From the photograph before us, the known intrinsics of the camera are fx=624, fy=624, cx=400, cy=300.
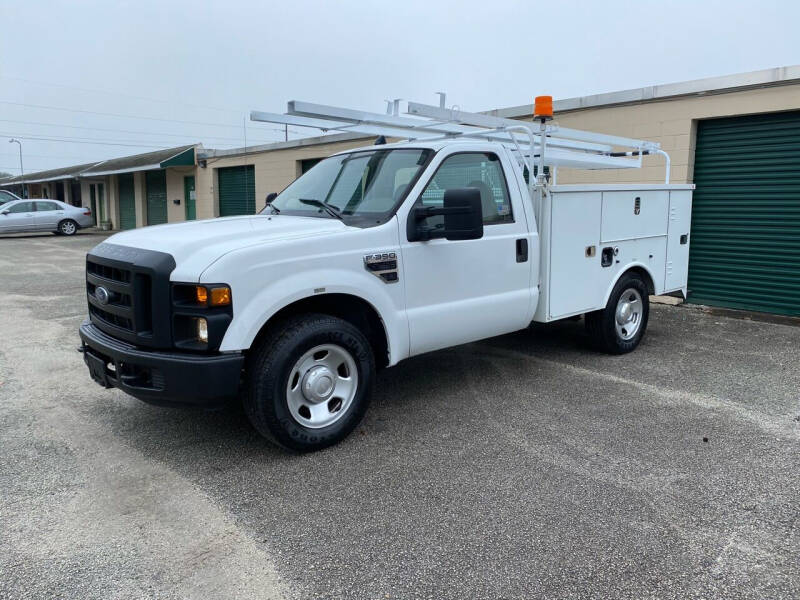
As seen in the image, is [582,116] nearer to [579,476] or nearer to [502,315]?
[502,315]

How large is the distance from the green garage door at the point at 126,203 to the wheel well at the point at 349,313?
27.7m

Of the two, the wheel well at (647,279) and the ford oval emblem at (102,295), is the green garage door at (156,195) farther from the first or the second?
the ford oval emblem at (102,295)

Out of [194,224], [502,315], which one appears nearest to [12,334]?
[194,224]

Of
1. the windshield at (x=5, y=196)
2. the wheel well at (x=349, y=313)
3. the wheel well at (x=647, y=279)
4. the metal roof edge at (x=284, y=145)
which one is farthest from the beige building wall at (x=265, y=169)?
the windshield at (x=5, y=196)

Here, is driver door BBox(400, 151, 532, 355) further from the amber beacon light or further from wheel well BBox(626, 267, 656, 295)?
wheel well BBox(626, 267, 656, 295)

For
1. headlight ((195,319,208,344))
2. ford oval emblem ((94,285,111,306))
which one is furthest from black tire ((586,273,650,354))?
ford oval emblem ((94,285,111,306))

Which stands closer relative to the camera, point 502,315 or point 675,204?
point 502,315

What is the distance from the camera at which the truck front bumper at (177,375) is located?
362 centimetres

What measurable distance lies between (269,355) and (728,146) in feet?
26.3

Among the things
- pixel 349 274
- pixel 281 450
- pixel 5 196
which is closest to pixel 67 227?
pixel 5 196

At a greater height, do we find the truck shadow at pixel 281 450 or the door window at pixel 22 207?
the door window at pixel 22 207

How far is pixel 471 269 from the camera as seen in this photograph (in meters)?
4.93

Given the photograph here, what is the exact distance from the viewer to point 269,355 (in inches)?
152

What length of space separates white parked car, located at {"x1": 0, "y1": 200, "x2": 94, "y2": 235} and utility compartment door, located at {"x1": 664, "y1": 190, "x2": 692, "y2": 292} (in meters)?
25.6
